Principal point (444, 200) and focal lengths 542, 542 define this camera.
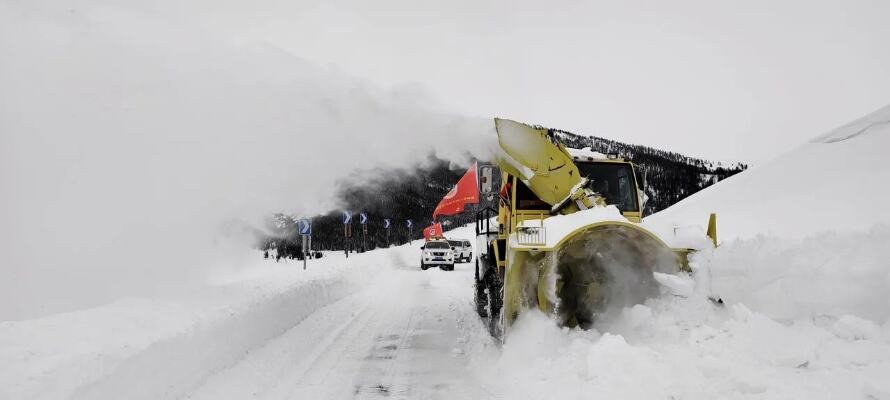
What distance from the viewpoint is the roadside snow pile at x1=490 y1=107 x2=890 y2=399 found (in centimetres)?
419

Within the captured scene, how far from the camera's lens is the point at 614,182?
793 cm

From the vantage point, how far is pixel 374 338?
873cm

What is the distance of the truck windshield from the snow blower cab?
0.01 meters

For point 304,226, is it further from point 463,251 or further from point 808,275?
point 808,275

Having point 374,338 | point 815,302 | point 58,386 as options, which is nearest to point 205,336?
point 58,386

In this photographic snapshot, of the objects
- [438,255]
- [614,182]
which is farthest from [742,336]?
[438,255]

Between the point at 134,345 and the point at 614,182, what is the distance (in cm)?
631

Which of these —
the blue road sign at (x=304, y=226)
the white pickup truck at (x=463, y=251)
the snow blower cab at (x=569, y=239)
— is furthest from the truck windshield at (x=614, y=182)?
the white pickup truck at (x=463, y=251)

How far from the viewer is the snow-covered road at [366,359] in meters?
5.73

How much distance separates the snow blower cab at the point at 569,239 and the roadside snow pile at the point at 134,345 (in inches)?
143

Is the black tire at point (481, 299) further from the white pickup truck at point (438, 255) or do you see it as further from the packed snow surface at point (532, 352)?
the white pickup truck at point (438, 255)

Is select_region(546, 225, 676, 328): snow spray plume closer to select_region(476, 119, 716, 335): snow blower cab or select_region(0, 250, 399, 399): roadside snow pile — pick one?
select_region(476, 119, 716, 335): snow blower cab

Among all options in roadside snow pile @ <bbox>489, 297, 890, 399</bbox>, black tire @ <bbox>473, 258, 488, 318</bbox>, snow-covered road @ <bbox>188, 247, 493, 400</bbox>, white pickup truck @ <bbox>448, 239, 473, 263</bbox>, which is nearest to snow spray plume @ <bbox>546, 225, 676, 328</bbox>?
roadside snow pile @ <bbox>489, 297, 890, 399</bbox>

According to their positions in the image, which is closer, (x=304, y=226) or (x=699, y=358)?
(x=699, y=358)
